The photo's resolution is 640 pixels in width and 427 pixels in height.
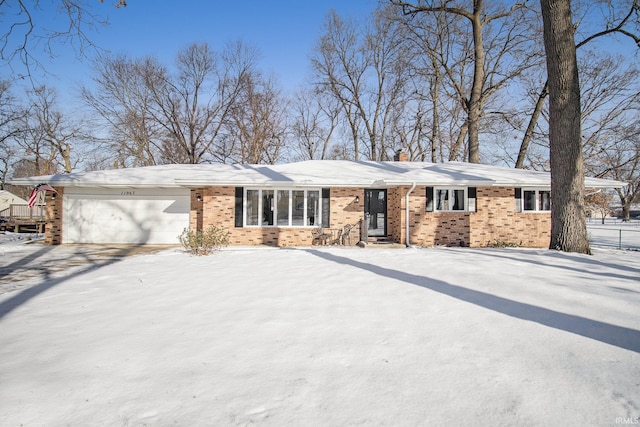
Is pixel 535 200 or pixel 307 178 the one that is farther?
pixel 535 200

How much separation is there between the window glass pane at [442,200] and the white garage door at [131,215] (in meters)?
9.64

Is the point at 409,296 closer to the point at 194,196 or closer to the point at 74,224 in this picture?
the point at 194,196

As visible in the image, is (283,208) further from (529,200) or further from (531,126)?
(531,126)

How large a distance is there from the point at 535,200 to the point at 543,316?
9.96 metres

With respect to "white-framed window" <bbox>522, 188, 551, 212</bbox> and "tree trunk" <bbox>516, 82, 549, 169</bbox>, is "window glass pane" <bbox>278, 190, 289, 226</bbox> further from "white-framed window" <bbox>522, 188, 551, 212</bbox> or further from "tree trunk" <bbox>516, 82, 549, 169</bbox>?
"tree trunk" <bbox>516, 82, 549, 169</bbox>

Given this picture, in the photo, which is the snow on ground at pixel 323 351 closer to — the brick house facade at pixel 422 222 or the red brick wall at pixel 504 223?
the brick house facade at pixel 422 222

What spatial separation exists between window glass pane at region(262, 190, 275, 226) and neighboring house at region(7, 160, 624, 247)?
4 centimetres

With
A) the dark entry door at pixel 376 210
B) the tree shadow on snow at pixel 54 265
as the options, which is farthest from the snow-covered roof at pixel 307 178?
the tree shadow on snow at pixel 54 265

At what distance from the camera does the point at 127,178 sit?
1144cm

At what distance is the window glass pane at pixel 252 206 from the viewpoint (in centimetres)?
1141

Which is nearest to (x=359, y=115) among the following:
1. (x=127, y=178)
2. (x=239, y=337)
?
(x=127, y=178)

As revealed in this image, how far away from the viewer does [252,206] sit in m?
11.5

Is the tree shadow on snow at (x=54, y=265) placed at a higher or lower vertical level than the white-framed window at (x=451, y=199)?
lower

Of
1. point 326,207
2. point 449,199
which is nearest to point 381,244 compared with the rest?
point 326,207
